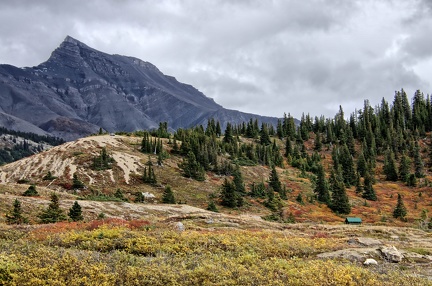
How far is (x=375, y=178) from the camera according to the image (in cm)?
11019

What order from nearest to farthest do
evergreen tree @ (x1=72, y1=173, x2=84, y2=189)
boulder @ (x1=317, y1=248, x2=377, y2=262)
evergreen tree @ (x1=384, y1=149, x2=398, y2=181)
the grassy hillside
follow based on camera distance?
1. boulder @ (x1=317, y1=248, x2=377, y2=262)
2. evergreen tree @ (x1=72, y1=173, x2=84, y2=189)
3. the grassy hillside
4. evergreen tree @ (x1=384, y1=149, x2=398, y2=181)

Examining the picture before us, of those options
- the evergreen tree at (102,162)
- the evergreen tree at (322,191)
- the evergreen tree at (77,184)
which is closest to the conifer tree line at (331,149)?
the evergreen tree at (322,191)

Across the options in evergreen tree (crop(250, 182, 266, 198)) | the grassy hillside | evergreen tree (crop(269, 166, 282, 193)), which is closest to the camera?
the grassy hillside

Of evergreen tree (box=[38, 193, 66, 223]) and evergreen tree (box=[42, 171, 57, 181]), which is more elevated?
evergreen tree (box=[42, 171, 57, 181])

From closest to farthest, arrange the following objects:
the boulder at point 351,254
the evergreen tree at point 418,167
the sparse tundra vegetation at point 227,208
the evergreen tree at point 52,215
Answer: the sparse tundra vegetation at point 227,208
the boulder at point 351,254
the evergreen tree at point 52,215
the evergreen tree at point 418,167

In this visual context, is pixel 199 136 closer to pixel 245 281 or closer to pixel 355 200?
pixel 355 200

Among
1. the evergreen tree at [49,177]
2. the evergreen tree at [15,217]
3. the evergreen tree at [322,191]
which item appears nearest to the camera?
the evergreen tree at [15,217]

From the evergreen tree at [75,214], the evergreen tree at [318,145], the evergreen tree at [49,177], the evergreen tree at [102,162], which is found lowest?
the evergreen tree at [75,214]

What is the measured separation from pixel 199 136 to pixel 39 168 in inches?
1949

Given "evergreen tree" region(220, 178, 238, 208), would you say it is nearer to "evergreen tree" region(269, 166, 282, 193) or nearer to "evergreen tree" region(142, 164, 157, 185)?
"evergreen tree" region(142, 164, 157, 185)

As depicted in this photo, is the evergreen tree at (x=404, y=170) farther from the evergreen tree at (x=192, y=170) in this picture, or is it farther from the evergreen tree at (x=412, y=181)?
the evergreen tree at (x=192, y=170)

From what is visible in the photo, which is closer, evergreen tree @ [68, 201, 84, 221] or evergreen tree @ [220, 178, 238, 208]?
evergreen tree @ [68, 201, 84, 221]

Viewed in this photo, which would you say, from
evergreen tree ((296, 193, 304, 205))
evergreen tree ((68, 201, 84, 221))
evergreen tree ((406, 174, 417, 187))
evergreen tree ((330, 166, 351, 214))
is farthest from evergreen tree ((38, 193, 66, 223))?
evergreen tree ((406, 174, 417, 187))

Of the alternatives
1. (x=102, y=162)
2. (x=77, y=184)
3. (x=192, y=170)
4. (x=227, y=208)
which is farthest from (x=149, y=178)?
(x=227, y=208)
